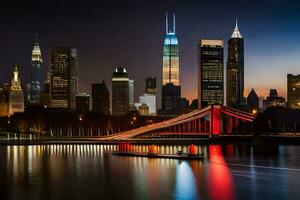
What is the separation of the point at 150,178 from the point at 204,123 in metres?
74.4

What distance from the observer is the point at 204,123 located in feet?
371

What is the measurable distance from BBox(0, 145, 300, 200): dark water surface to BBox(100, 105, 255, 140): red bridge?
48.0 meters

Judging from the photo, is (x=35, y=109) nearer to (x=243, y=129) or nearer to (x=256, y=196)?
(x=243, y=129)

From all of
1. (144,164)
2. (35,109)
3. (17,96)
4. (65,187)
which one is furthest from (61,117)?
(65,187)

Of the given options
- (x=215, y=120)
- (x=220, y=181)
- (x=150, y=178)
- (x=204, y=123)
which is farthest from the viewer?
(x=204, y=123)

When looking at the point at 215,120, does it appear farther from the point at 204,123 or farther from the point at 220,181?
the point at 220,181

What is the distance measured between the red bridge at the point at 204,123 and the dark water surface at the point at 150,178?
4797cm

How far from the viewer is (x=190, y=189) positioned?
34281mm

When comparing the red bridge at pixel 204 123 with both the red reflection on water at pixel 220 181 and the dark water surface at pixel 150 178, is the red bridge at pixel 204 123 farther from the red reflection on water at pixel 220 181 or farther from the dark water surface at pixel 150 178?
the red reflection on water at pixel 220 181

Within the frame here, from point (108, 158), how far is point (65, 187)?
2184cm

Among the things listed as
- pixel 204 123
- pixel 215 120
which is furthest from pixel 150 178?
pixel 204 123

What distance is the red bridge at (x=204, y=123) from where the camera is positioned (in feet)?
338

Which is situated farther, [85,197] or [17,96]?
[17,96]

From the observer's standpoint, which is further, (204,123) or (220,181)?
(204,123)
